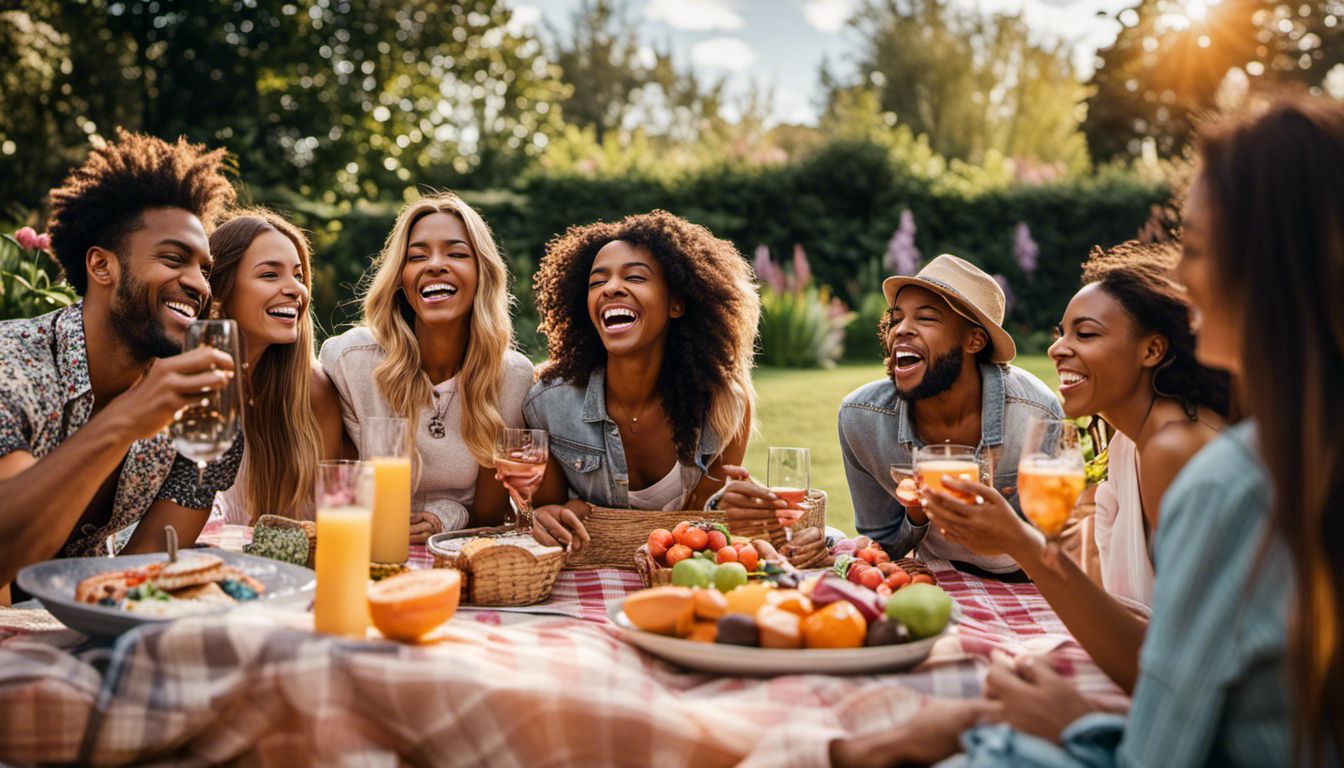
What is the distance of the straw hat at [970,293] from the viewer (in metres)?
4.36

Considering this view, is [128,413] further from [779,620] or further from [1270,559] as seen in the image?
[1270,559]

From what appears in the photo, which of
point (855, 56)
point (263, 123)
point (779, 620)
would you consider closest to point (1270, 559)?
point (779, 620)

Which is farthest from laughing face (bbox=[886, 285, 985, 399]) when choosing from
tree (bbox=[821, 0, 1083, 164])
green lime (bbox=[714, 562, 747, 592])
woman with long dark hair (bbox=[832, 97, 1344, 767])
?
tree (bbox=[821, 0, 1083, 164])

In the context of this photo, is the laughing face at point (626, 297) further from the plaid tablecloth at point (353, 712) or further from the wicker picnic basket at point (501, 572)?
the plaid tablecloth at point (353, 712)

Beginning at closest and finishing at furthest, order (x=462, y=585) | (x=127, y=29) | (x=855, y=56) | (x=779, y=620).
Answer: (x=779, y=620) → (x=462, y=585) → (x=127, y=29) → (x=855, y=56)

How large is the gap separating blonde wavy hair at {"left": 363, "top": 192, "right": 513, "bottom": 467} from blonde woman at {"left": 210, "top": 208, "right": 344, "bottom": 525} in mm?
352

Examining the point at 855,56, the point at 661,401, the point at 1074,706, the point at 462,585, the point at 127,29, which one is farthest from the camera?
the point at 855,56

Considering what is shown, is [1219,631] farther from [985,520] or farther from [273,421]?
[273,421]

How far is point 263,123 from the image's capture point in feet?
57.9

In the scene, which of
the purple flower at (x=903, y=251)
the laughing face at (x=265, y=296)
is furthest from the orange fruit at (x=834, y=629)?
the purple flower at (x=903, y=251)

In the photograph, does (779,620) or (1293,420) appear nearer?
Answer: (1293,420)

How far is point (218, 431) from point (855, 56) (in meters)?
41.0

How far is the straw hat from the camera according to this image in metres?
4.36

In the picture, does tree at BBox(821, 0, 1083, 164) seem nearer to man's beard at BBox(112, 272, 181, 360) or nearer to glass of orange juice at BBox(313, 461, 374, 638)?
man's beard at BBox(112, 272, 181, 360)
